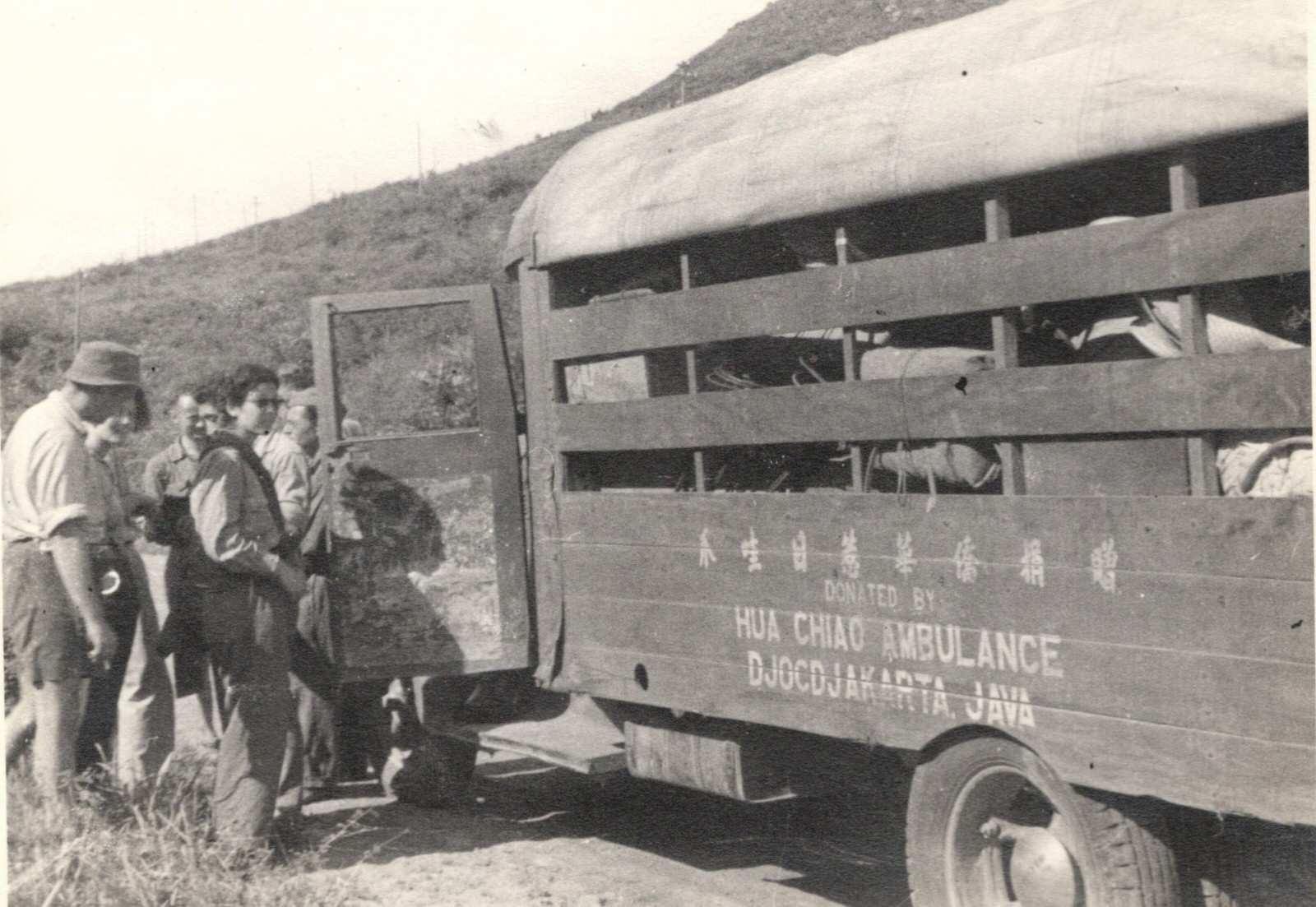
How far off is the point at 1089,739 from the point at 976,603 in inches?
18.0

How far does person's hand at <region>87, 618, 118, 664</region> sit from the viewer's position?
4.60 meters

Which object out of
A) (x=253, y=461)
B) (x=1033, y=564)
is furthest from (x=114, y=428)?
(x=1033, y=564)

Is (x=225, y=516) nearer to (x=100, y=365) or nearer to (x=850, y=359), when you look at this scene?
(x=100, y=365)

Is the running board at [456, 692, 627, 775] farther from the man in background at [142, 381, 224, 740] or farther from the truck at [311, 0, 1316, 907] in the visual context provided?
the man in background at [142, 381, 224, 740]

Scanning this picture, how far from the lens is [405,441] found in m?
5.73

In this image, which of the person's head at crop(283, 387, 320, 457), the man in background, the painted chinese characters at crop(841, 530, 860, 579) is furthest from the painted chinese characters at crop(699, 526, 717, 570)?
the person's head at crop(283, 387, 320, 457)

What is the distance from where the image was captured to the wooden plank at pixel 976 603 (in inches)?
Result: 119

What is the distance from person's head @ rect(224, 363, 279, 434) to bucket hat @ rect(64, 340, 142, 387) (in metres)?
0.62

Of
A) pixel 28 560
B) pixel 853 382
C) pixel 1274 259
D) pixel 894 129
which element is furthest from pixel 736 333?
pixel 28 560

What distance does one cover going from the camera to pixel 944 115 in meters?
3.79

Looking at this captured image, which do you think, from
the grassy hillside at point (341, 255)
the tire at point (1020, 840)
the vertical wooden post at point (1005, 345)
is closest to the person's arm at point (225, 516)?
the tire at point (1020, 840)

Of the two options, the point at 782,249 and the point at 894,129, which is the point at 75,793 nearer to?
the point at 782,249

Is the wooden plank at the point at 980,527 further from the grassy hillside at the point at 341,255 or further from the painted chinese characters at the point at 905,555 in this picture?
the grassy hillside at the point at 341,255

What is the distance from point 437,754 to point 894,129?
3495mm
